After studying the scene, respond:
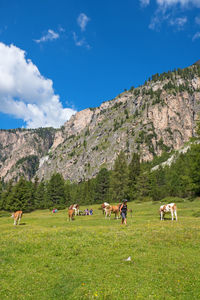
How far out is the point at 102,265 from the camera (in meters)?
12.5

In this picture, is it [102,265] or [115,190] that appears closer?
[102,265]

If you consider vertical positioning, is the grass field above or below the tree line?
below

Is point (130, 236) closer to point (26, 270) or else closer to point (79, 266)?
point (79, 266)

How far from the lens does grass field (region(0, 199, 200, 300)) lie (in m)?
9.76

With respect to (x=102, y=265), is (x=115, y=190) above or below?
above

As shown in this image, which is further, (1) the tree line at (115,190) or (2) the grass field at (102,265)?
(1) the tree line at (115,190)

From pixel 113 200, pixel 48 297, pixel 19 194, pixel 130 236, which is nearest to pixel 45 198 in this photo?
pixel 19 194

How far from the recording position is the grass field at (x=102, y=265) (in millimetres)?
9758

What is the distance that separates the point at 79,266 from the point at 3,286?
420 centimetres

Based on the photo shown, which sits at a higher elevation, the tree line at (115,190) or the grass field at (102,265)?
the tree line at (115,190)

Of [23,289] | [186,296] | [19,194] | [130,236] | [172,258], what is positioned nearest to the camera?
[186,296]

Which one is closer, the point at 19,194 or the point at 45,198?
the point at 19,194

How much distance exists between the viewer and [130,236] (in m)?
18.1

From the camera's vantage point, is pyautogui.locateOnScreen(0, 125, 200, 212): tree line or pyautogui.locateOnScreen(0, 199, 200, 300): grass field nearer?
pyautogui.locateOnScreen(0, 199, 200, 300): grass field
